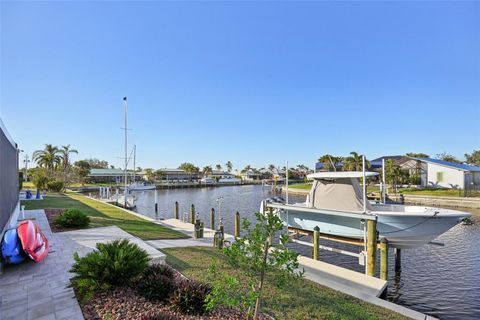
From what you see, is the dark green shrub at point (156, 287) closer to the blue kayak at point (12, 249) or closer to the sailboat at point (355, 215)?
the blue kayak at point (12, 249)

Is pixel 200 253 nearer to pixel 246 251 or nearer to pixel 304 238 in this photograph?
pixel 246 251

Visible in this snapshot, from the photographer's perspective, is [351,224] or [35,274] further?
[351,224]

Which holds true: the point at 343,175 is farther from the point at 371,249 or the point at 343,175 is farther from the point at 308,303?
the point at 308,303

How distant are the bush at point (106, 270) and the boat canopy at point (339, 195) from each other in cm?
850

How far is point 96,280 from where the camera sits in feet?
15.1

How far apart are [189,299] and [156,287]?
747 millimetres

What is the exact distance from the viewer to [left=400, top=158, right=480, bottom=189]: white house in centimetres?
3528

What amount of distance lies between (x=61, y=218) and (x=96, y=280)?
23.6ft

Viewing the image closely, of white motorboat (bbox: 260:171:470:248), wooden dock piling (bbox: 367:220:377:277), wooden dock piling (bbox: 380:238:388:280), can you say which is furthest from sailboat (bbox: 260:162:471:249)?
wooden dock piling (bbox: 380:238:388:280)

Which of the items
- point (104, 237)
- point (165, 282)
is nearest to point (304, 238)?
point (104, 237)

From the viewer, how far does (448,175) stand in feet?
121

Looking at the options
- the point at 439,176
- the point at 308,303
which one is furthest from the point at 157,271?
the point at 439,176

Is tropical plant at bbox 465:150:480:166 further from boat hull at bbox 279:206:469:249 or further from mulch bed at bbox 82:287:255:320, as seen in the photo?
mulch bed at bbox 82:287:255:320

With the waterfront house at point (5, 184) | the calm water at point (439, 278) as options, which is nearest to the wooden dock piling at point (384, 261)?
the calm water at point (439, 278)
